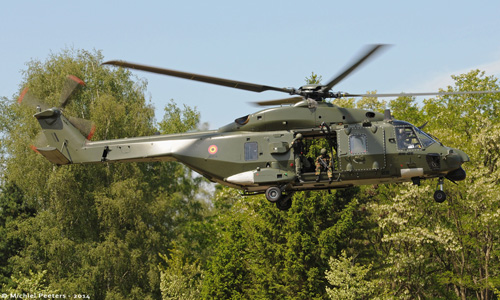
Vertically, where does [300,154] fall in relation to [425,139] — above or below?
below

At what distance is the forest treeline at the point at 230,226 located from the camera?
4016 centimetres

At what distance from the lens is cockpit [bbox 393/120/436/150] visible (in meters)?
20.8

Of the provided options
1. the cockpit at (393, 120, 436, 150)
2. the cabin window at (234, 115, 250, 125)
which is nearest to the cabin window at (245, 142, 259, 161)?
A: the cabin window at (234, 115, 250, 125)

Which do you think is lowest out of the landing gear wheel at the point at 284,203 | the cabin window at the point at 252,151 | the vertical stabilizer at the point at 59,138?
the landing gear wheel at the point at 284,203

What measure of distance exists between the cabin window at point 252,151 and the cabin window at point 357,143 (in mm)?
3143

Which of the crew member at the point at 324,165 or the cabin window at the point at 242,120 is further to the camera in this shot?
the cabin window at the point at 242,120

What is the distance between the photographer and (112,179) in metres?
51.3

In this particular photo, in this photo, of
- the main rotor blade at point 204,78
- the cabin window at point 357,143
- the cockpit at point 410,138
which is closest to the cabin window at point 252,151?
the main rotor blade at point 204,78

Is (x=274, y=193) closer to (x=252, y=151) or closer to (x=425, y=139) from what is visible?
(x=252, y=151)

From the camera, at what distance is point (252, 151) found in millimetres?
21922

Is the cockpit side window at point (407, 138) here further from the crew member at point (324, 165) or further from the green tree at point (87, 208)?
the green tree at point (87, 208)

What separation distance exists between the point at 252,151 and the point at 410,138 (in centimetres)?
515

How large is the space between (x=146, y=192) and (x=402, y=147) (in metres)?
34.1

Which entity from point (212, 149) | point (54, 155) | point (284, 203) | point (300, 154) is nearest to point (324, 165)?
point (300, 154)
